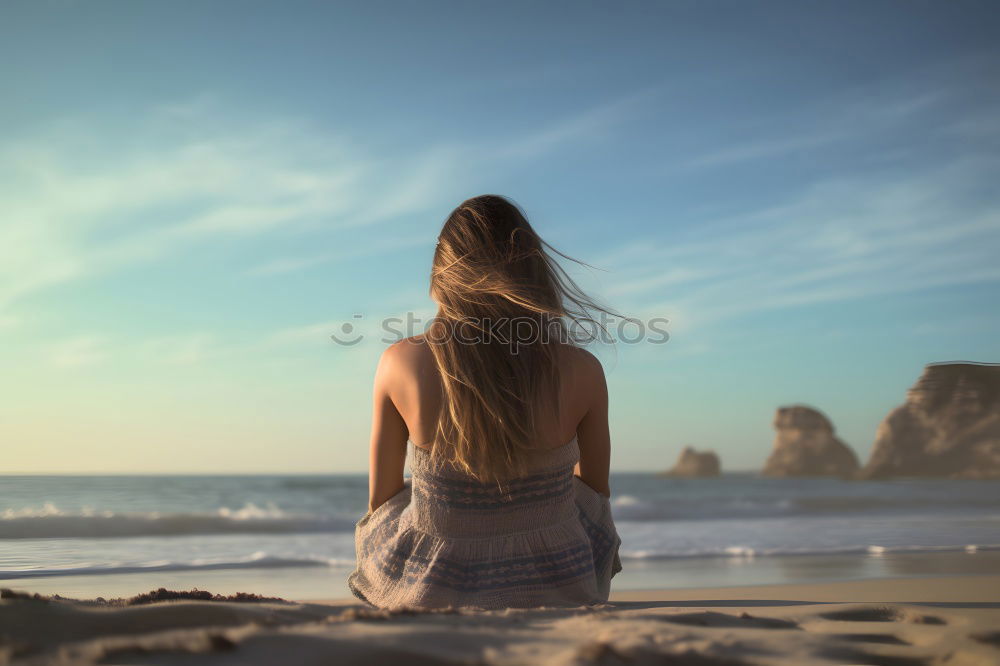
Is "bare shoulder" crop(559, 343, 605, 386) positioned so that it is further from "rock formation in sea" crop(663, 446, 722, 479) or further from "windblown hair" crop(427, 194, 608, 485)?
"rock formation in sea" crop(663, 446, 722, 479)

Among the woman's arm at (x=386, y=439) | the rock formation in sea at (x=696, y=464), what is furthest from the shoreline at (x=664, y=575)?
the rock formation in sea at (x=696, y=464)

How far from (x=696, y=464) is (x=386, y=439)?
37.5m

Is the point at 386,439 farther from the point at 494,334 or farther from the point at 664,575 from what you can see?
the point at 664,575

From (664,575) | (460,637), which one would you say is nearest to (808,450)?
(664,575)

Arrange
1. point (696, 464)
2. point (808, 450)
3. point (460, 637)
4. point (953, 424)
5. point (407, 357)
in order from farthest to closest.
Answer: point (696, 464) < point (808, 450) < point (953, 424) < point (407, 357) < point (460, 637)

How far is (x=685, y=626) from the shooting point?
60.9 inches

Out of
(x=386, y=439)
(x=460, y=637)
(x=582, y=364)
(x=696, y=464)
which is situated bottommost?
(x=696, y=464)

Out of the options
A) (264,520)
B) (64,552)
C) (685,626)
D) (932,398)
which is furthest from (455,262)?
(264,520)

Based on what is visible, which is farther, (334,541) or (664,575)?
(334,541)

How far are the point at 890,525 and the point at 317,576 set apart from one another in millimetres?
6014

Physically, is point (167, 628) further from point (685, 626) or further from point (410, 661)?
point (685, 626)

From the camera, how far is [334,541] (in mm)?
6332

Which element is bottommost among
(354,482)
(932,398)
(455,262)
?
(354,482)

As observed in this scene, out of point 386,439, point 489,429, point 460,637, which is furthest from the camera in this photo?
point 386,439
